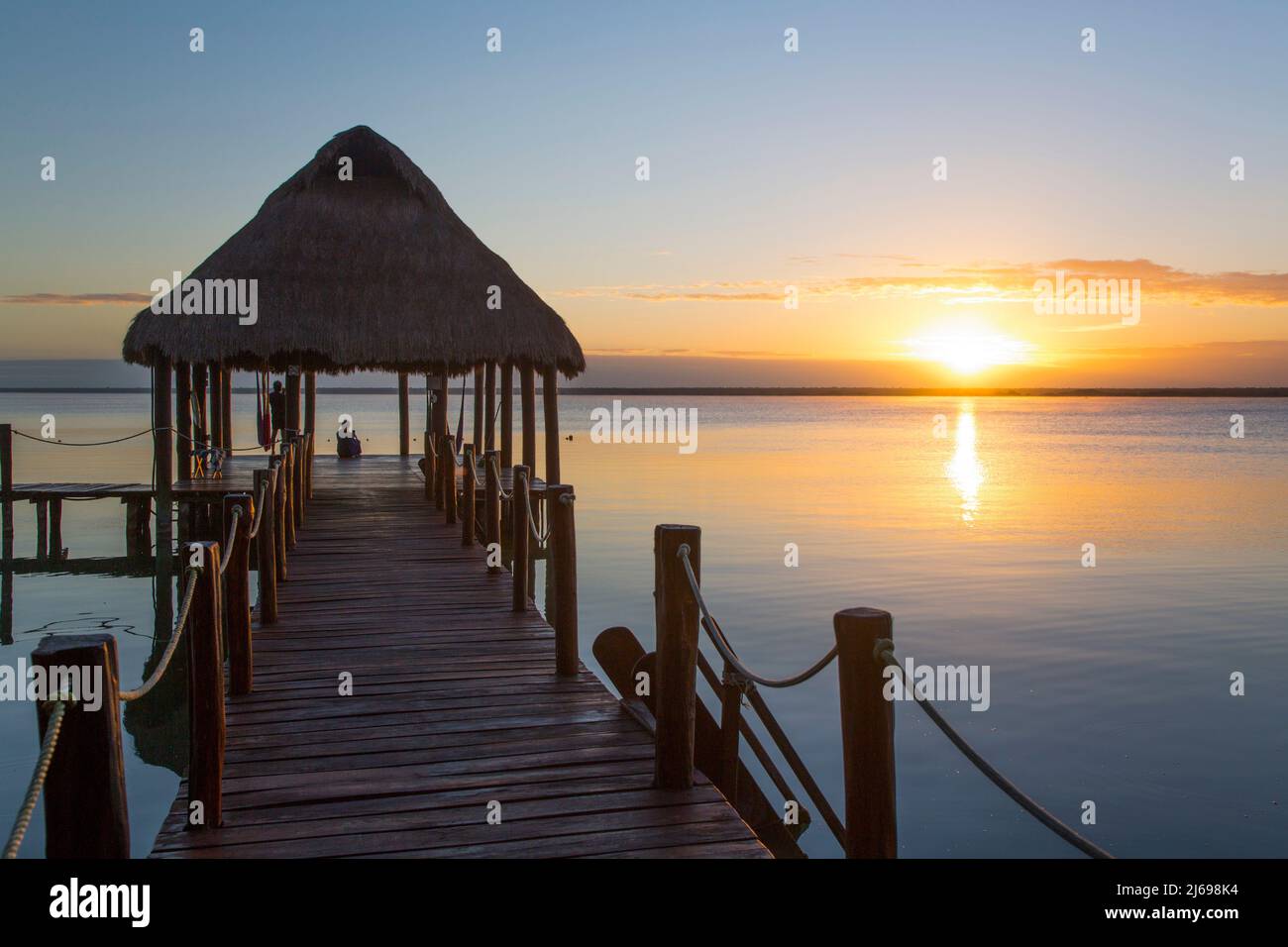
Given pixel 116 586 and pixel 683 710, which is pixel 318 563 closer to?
pixel 683 710

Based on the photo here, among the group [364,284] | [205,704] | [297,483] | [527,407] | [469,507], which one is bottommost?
[205,704]

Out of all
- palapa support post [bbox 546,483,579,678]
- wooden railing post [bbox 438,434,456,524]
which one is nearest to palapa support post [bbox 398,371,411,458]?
wooden railing post [bbox 438,434,456,524]

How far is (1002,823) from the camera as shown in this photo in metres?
7.70

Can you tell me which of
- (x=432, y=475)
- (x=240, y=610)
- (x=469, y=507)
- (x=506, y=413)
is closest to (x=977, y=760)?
(x=240, y=610)

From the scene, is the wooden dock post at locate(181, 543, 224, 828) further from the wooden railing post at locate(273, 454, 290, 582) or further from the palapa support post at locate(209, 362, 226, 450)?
the palapa support post at locate(209, 362, 226, 450)

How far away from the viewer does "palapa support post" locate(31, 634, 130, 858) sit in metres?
2.70

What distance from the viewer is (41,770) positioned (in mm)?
2523

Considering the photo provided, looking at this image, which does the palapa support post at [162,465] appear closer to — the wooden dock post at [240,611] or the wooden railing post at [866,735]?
the wooden dock post at [240,611]

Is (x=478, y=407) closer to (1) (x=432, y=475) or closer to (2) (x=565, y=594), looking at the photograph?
(1) (x=432, y=475)

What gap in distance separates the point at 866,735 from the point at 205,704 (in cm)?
265

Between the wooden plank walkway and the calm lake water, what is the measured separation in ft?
7.55

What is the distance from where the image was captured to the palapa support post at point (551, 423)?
16.7 metres

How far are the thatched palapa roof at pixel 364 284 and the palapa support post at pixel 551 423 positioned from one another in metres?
0.27

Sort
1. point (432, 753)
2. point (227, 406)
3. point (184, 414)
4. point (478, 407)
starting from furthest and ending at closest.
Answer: point (478, 407)
point (227, 406)
point (184, 414)
point (432, 753)
